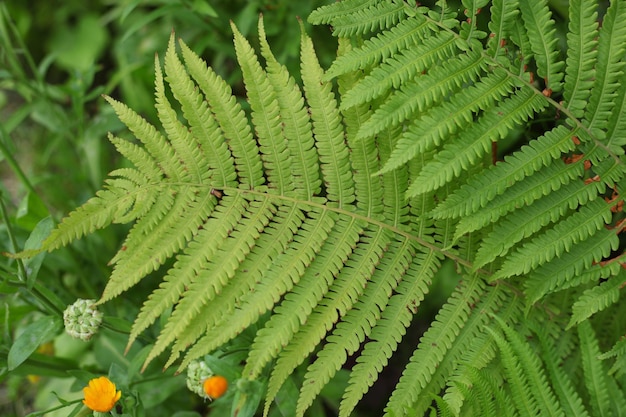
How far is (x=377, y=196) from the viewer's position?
1484mm

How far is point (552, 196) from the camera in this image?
1.42 metres

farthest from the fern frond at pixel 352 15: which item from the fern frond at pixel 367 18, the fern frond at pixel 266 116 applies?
the fern frond at pixel 266 116

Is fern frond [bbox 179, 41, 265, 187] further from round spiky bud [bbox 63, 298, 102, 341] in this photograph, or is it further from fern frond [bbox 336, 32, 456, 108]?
round spiky bud [bbox 63, 298, 102, 341]

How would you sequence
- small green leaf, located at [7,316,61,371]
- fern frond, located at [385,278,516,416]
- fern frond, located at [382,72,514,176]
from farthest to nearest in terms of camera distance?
1. small green leaf, located at [7,316,61,371]
2. fern frond, located at [385,278,516,416]
3. fern frond, located at [382,72,514,176]

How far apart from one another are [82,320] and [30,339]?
15cm

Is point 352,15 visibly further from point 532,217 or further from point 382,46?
point 532,217

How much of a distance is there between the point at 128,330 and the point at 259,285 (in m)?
0.52

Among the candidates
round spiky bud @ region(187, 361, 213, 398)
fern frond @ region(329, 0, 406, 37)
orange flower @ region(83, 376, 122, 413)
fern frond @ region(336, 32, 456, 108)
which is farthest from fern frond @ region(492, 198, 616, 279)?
orange flower @ region(83, 376, 122, 413)

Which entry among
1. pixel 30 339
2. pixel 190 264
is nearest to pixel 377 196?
pixel 190 264

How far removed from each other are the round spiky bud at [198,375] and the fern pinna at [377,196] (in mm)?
167

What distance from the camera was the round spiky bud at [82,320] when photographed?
1.52 metres

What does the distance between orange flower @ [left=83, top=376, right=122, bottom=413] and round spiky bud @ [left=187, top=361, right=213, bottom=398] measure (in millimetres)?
200

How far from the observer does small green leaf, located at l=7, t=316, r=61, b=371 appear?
152cm

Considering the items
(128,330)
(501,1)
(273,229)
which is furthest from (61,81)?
(501,1)
